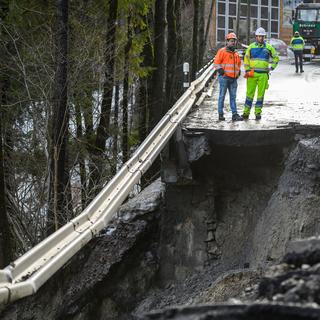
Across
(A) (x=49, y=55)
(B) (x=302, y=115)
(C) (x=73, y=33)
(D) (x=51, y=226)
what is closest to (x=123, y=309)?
(D) (x=51, y=226)

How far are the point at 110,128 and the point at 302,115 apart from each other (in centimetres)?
832

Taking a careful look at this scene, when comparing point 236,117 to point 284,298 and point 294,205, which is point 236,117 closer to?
point 294,205

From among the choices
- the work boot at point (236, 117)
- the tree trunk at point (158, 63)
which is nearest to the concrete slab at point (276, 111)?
the work boot at point (236, 117)

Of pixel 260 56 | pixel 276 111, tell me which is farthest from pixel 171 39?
pixel 260 56

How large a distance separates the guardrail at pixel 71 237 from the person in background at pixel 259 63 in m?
2.58

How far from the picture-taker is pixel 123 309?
12.4 m

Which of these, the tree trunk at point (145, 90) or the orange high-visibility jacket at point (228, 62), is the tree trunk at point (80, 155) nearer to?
the tree trunk at point (145, 90)

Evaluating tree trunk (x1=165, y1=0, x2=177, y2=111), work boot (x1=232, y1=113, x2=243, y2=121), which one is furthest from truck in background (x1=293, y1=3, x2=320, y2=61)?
work boot (x1=232, y1=113, x2=243, y2=121)

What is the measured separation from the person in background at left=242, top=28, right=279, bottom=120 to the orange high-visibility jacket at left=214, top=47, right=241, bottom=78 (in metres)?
0.19

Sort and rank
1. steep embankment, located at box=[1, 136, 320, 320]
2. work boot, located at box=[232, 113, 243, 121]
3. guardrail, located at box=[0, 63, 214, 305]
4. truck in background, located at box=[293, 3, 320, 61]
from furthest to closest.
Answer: truck in background, located at box=[293, 3, 320, 61], work boot, located at box=[232, 113, 243, 121], steep embankment, located at box=[1, 136, 320, 320], guardrail, located at box=[0, 63, 214, 305]

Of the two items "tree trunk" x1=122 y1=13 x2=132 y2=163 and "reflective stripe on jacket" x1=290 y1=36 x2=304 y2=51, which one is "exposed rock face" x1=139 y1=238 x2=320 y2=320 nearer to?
"tree trunk" x1=122 y1=13 x2=132 y2=163

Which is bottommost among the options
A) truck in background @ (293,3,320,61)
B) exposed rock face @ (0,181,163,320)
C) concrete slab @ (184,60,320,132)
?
exposed rock face @ (0,181,163,320)

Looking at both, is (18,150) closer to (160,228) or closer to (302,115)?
(160,228)

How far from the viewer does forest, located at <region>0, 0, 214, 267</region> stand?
1430cm
